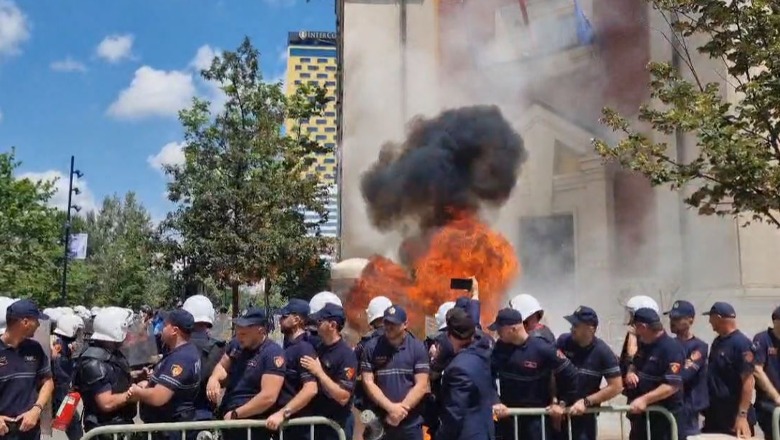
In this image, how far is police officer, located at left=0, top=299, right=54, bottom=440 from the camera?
4562 millimetres

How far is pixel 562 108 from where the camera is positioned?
22.2 meters

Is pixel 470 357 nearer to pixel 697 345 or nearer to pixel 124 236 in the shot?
pixel 697 345

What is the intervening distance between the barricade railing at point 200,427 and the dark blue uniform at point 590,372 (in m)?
1.61

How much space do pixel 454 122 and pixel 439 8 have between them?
5868mm

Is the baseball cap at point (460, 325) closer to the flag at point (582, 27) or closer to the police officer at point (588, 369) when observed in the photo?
the police officer at point (588, 369)

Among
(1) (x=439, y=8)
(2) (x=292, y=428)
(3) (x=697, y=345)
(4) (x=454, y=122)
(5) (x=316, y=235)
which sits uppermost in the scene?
(1) (x=439, y=8)

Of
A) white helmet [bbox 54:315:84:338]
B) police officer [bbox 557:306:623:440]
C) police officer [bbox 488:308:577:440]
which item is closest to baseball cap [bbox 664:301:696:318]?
police officer [bbox 557:306:623:440]

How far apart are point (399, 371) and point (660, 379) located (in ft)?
5.89

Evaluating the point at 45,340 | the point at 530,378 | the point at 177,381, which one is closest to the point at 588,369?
the point at 530,378

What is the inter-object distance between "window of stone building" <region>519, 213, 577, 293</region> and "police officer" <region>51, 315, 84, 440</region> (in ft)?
51.2

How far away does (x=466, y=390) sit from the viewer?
4.07 m

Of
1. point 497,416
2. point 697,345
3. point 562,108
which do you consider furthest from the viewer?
point 562,108

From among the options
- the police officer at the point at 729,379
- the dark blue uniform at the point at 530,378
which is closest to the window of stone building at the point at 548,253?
the police officer at the point at 729,379

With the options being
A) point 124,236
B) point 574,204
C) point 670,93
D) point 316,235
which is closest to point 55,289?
point 124,236
